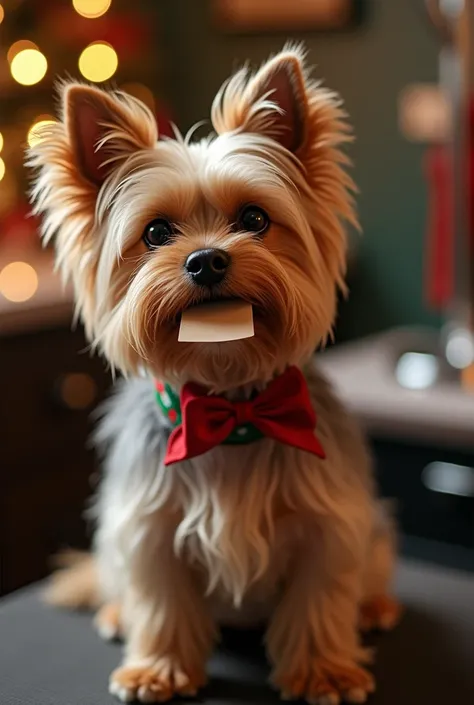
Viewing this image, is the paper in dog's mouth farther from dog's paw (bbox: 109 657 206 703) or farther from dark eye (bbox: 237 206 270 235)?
dog's paw (bbox: 109 657 206 703)

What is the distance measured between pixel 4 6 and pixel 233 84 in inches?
47.5

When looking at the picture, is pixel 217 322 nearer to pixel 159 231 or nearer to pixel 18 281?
pixel 159 231

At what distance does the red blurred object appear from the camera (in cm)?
179

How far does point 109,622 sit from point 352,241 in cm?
138

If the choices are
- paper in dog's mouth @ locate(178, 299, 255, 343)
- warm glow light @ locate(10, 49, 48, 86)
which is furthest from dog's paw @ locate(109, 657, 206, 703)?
warm glow light @ locate(10, 49, 48, 86)

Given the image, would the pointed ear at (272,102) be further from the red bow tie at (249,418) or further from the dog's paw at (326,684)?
the dog's paw at (326,684)

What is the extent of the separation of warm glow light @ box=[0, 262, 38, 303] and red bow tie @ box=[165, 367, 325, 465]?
37.3 inches

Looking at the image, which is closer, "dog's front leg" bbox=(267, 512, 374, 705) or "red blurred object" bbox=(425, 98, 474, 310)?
"dog's front leg" bbox=(267, 512, 374, 705)

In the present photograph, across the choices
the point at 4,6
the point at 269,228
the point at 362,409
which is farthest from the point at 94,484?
the point at 269,228

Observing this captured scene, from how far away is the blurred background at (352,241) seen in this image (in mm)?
1728

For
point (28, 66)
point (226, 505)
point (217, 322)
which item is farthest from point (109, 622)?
point (28, 66)

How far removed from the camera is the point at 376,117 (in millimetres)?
2191

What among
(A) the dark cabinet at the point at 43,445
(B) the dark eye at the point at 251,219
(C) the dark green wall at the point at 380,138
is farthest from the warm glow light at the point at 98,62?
(B) the dark eye at the point at 251,219

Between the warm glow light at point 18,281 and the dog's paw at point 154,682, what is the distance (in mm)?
964
